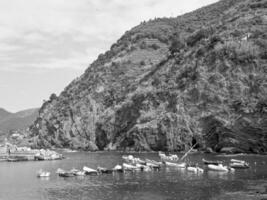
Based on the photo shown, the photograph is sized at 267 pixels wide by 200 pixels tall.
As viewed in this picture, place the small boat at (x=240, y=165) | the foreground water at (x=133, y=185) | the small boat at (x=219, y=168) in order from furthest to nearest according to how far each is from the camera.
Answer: the small boat at (x=240, y=165), the small boat at (x=219, y=168), the foreground water at (x=133, y=185)

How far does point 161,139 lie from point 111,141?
31.3 metres

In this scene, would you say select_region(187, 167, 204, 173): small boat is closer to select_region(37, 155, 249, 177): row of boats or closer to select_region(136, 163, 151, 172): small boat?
select_region(37, 155, 249, 177): row of boats

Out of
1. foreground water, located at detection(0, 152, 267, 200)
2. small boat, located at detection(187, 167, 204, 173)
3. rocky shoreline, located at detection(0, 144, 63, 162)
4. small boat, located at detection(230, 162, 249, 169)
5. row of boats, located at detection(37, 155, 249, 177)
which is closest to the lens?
foreground water, located at detection(0, 152, 267, 200)

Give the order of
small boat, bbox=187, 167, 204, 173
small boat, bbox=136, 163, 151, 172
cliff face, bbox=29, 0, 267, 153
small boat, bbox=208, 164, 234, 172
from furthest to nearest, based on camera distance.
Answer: cliff face, bbox=29, 0, 267, 153 < small boat, bbox=136, 163, 151, 172 < small boat, bbox=208, 164, 234, 172 < small boat, bbox=187, 167, 204, 173

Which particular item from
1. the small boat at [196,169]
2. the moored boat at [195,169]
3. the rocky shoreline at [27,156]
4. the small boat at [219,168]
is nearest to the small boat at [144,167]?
the moored boat at [195,169]

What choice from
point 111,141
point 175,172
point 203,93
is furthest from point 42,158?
point 175,172

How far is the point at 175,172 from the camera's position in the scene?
94.8 meters

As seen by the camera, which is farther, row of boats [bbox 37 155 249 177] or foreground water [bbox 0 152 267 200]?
row of boats [bbox 37 155 249 177]

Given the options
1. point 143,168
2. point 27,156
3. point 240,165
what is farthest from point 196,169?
point 27,156

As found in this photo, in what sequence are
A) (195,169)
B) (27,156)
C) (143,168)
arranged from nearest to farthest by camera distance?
(195,169)
(143,168)
(27,156)

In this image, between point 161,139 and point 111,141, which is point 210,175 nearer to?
point 161,139

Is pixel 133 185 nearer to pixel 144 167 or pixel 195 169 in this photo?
pixel 195 169

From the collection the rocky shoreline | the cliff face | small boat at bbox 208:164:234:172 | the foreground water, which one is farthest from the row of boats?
the rocky shoreline

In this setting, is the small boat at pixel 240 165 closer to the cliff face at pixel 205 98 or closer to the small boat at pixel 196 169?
the small boat at pixel 196 169
